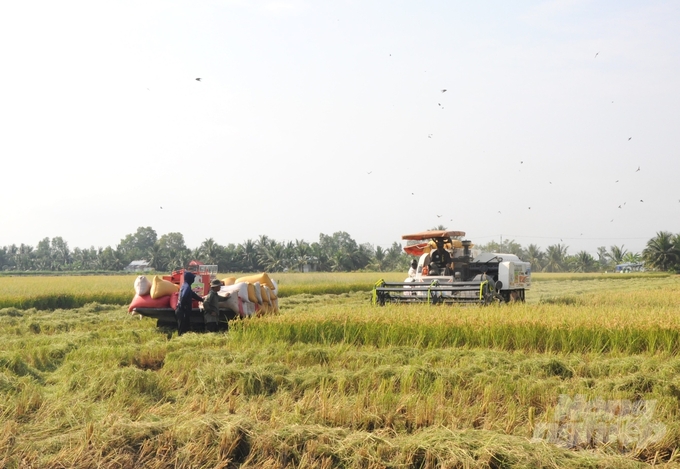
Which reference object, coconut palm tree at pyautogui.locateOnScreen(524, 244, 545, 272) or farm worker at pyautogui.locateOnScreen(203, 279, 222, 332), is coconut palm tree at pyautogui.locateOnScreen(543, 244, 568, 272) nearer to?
coconut palm tree at pyautogui.locateOnScreen(524, 244, 545, 272)

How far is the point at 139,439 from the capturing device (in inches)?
178

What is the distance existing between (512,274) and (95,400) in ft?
34.0

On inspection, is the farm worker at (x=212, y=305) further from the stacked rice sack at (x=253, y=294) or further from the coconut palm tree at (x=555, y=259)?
the coconut palm tree at (x=555, y=259)

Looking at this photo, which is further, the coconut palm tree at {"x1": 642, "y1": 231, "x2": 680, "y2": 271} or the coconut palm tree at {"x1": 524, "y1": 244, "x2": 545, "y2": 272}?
the coconut palm tree at {"x1": 524, "y1": 244, "x2": 545, "y2": 272}

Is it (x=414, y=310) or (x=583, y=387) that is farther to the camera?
(x=414, y=310)

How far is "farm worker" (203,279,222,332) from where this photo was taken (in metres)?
10.0

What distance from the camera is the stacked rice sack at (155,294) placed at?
10.3m

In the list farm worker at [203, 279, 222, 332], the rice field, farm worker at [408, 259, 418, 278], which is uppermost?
farm worker at [408, 259, 418, 278]

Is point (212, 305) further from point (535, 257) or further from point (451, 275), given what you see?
point (535, 257)

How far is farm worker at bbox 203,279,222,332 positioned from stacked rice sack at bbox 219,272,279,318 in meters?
0.25

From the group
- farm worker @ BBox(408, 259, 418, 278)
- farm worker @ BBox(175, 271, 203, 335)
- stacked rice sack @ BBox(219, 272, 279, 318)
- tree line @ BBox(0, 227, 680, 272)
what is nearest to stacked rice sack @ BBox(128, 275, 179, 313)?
farm worker @ BBox(175, 271, 203, 335)

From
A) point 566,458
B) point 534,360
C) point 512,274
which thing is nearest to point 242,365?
point 534,360

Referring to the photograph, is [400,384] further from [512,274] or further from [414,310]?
[512,274]

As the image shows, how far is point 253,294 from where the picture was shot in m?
10.7
